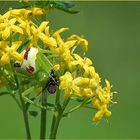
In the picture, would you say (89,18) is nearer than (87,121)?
No

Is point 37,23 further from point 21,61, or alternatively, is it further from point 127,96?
point 127,96

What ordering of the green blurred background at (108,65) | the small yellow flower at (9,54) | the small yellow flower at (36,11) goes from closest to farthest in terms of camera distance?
the small yellow flower at (9,54)
the small yellow flower at (36,11)
the green blurred background at (108,65)

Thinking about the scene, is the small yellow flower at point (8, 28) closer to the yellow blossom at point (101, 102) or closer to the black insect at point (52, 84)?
the black insect at point (52, 84)

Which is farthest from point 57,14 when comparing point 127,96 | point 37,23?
point 37,23

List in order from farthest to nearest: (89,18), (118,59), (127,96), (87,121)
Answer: (89,18)
(118,59)
(127,96)
(87,121)

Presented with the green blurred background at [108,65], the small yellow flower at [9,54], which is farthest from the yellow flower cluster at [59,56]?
the green blurred background at [108,65]

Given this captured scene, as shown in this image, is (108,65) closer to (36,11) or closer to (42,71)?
(36,11)

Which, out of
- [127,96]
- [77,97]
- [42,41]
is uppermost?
[42,41]

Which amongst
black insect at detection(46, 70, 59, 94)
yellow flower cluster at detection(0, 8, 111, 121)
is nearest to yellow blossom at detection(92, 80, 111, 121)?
yellow flower cluster at detection(0, 8, 111, 121)
